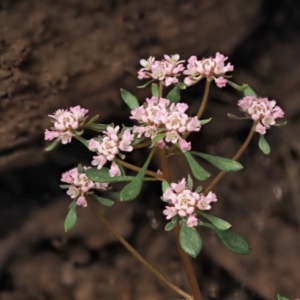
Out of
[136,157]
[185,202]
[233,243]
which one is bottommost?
[136,157]

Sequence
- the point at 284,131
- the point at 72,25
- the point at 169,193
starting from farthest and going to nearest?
1. the point at 284,131
2. the point at 72,25
3. the point at 169,193

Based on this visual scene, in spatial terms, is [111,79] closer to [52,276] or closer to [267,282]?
[52,276]

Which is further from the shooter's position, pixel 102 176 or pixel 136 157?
pixel 136 157

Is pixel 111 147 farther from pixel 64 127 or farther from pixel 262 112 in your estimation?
pixel 262 112

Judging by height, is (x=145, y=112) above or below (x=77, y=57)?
above

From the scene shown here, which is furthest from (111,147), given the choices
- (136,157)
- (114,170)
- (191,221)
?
(136,157)

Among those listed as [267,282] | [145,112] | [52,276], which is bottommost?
[267,282]

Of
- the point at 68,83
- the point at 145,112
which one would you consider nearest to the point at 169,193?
the point at 145,112
